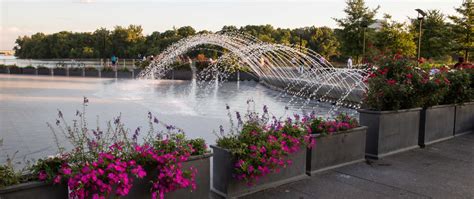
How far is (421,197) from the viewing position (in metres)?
4.72

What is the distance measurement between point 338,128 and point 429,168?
150 centimetres

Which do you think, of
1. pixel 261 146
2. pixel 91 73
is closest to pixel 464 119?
pixel 261 146

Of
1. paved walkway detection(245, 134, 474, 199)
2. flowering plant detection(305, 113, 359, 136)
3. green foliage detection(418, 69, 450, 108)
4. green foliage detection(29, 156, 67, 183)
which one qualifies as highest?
green foliage detection(418, 69, 450, 108)

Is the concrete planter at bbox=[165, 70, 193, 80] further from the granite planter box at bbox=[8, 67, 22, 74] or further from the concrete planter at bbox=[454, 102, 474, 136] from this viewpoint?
the concrete planter at bbox=[454, 102, 474, 136]

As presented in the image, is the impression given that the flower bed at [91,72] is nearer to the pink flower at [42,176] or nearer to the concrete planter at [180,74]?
the concrete planter at [180,74]

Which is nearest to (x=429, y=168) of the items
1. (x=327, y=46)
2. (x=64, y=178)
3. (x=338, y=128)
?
(x=338, y=128)

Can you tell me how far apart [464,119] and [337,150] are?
4296 millimetres

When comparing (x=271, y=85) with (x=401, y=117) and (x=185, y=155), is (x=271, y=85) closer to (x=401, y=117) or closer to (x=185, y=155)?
(x=401, y=117)

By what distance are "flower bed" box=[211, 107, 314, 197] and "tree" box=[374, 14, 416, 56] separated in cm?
3613

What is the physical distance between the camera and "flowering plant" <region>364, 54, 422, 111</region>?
21.7ft

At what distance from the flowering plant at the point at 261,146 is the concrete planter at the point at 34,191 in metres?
1.76

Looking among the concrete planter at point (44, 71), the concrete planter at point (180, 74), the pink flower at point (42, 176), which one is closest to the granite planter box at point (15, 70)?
the concrete planter at point (44, 71)

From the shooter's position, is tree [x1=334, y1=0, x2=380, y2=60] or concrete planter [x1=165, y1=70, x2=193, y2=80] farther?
tree [x1=334, y1=0, x2=380, y2=60]

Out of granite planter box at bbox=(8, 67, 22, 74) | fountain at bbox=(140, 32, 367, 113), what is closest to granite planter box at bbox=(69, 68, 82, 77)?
fountain at bbox=(140, 32, 367, 113)
